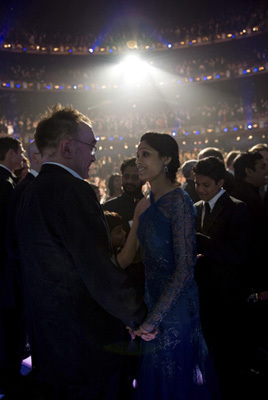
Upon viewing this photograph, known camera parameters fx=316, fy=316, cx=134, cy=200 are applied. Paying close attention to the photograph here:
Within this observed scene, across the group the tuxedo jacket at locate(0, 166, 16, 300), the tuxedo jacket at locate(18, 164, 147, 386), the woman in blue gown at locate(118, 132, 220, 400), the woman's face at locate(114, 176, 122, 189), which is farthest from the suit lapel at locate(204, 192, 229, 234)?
the woman's face at locate(114, 176, 122, 189)

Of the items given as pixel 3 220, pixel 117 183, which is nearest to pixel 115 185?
pixel 117 183

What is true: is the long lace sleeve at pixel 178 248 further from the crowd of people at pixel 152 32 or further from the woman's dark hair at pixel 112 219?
the crowd of people at pixel 152 32

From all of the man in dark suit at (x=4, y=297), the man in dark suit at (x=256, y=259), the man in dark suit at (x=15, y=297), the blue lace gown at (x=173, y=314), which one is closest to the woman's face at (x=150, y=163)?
the blue lace gown at (x=173, y=314)

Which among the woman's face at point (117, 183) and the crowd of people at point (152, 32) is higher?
the crowd of people at point (152, 32)

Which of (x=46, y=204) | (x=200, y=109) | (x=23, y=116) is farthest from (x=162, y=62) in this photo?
(x=46, y=204)

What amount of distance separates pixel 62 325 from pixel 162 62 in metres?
21.7

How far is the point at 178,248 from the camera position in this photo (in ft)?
5.50

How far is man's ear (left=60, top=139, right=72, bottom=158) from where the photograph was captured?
1393 millimetres

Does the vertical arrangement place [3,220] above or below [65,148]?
below

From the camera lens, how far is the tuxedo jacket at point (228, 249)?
2271 millimetres

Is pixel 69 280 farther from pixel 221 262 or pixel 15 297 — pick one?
pixel 15 297

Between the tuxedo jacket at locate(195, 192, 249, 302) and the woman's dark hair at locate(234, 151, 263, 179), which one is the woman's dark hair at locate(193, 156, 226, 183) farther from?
the woman's dark hair at locate(234, 151, 263, 179)

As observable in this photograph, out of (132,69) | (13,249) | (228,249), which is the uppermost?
(132,69)

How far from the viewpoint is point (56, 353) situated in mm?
1314
